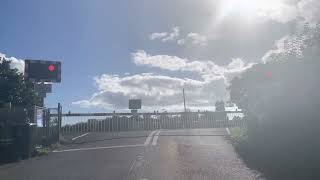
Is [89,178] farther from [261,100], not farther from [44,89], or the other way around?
[44,89]

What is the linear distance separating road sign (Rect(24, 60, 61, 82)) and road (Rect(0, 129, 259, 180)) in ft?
17.0

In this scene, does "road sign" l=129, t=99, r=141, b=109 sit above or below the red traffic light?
below

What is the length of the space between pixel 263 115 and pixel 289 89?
2817 mm

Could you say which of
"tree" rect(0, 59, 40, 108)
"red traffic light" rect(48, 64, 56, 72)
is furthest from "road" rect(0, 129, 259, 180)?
"tree" rect(0, 59, 40, 108)

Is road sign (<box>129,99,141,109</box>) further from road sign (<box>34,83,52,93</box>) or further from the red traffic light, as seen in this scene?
road sign (<box>34,83,52,93</box>)

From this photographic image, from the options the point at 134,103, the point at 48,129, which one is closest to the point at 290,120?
the point at 48,129

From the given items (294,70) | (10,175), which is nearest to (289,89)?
(294,70)

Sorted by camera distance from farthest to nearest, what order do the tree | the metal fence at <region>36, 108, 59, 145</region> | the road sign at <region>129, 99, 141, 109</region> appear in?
the road sign at <region>129, 99, 141, 109</region> → the tree → the metal fence at <region>36, 108, 59, 145</region>

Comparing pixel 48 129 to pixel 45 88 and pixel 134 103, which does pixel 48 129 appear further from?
pixel 134 103

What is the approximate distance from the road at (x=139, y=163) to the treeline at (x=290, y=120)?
2.76 ft

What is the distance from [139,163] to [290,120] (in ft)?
16.9

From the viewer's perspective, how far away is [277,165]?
1405cm

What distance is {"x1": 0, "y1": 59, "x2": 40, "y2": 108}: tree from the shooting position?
36594 mm

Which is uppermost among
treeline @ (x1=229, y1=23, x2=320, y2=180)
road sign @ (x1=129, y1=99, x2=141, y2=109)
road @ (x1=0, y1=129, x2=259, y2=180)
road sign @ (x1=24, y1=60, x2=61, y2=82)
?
road sign @ (x1=24, y1=60, x2=61, y2=82)
